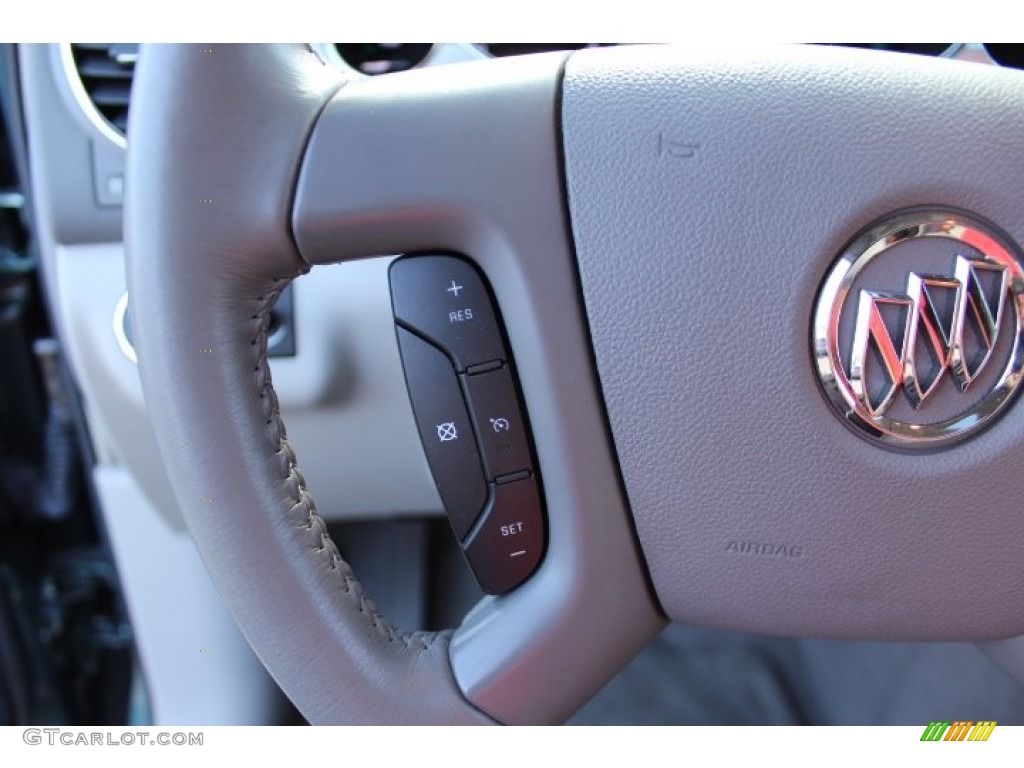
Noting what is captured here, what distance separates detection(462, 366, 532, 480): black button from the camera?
1.89ft

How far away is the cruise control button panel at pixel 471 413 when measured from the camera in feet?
1.87

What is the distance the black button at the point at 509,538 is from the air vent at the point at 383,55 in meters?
0.40

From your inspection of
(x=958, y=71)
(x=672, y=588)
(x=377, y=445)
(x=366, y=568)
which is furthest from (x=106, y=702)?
(x=958, y=71)

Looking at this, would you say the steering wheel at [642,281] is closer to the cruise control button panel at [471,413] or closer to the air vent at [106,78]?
the cruise control button panel at [471,413]

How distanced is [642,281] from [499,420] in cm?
12

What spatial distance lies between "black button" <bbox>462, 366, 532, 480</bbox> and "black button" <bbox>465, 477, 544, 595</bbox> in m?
0.01

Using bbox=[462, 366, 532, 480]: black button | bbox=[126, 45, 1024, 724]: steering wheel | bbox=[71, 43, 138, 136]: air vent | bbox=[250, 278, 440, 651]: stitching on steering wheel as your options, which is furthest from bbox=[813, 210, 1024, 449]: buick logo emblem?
bbox=[71, 43, 138, 136]: air vent

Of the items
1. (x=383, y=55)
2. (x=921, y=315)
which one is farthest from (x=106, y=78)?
(x=921, y=315)

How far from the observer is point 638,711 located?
1.09 meters

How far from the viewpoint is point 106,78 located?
32.9 inches

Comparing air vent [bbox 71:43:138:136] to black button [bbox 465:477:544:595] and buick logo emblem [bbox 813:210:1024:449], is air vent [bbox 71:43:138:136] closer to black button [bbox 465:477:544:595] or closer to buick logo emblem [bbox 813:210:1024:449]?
black button [bbox 465:477:544:595]

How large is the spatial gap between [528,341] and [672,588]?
180 millimetres

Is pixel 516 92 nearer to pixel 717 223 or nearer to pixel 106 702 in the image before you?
pixel 717 223

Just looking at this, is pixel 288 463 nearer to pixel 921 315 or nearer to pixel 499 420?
pixel 499 420
